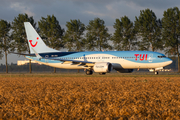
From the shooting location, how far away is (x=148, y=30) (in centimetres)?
6062

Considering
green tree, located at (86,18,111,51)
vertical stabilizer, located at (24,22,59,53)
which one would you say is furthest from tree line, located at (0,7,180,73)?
vertical stabilizer, located at (24,22,59,53)

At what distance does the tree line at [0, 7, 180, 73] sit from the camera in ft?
192

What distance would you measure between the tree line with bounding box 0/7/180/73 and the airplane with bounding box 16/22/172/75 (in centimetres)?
1882

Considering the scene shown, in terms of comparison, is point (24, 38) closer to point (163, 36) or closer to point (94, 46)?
point (94, 46)

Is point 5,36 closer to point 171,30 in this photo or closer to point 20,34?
point 20,34

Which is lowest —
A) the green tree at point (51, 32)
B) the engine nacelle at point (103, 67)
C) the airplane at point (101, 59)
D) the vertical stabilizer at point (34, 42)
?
the engine nacelle at point (103, 67)

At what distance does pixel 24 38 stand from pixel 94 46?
19.8 meters

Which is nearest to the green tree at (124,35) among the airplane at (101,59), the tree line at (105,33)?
the tree line at (105,33)

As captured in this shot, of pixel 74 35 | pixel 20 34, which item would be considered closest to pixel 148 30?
pixel 74 35

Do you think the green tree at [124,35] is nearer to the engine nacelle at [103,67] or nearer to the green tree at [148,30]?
the green tree at [148,30]

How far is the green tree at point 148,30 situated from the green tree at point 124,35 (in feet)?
6.02

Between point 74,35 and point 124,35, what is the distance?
13.4m

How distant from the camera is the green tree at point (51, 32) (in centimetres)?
6644

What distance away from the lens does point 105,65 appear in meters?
37.6
